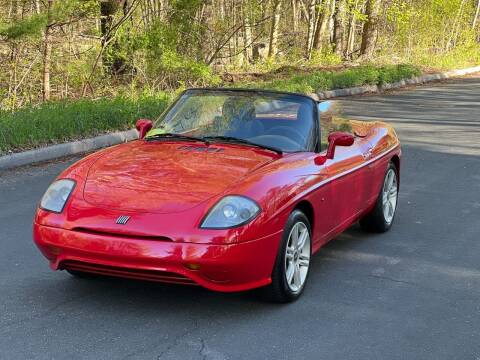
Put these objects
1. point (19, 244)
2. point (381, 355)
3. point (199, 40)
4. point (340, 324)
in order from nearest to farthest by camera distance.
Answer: point (381, 355) < point (340, 324) < point (19, 244) < point (199, 40)

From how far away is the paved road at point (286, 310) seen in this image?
3760 mm

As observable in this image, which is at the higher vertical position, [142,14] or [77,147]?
[142,14]

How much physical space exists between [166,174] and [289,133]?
1.21 m

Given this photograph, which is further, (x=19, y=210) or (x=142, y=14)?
(x=142, y=14)

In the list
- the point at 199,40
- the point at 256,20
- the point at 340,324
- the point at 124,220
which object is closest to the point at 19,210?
the point at 124,220

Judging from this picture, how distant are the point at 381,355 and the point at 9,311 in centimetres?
229

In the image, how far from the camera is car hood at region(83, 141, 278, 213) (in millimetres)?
4070

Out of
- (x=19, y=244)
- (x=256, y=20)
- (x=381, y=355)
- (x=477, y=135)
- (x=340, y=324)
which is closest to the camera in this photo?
(x=381, y=355)

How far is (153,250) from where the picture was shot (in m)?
3.84

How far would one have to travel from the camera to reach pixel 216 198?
13.3 feet

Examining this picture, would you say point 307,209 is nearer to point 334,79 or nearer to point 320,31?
point 334,79

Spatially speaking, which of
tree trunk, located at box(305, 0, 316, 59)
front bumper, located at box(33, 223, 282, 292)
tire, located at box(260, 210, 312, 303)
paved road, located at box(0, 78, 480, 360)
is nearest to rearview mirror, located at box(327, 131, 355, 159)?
tire, located at box(260, 210, 312, 303)

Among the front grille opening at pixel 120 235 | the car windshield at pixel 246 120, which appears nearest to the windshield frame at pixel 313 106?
the car windshield at pixel 246 120

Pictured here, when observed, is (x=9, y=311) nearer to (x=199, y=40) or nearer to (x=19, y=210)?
(x=19, y=210)
